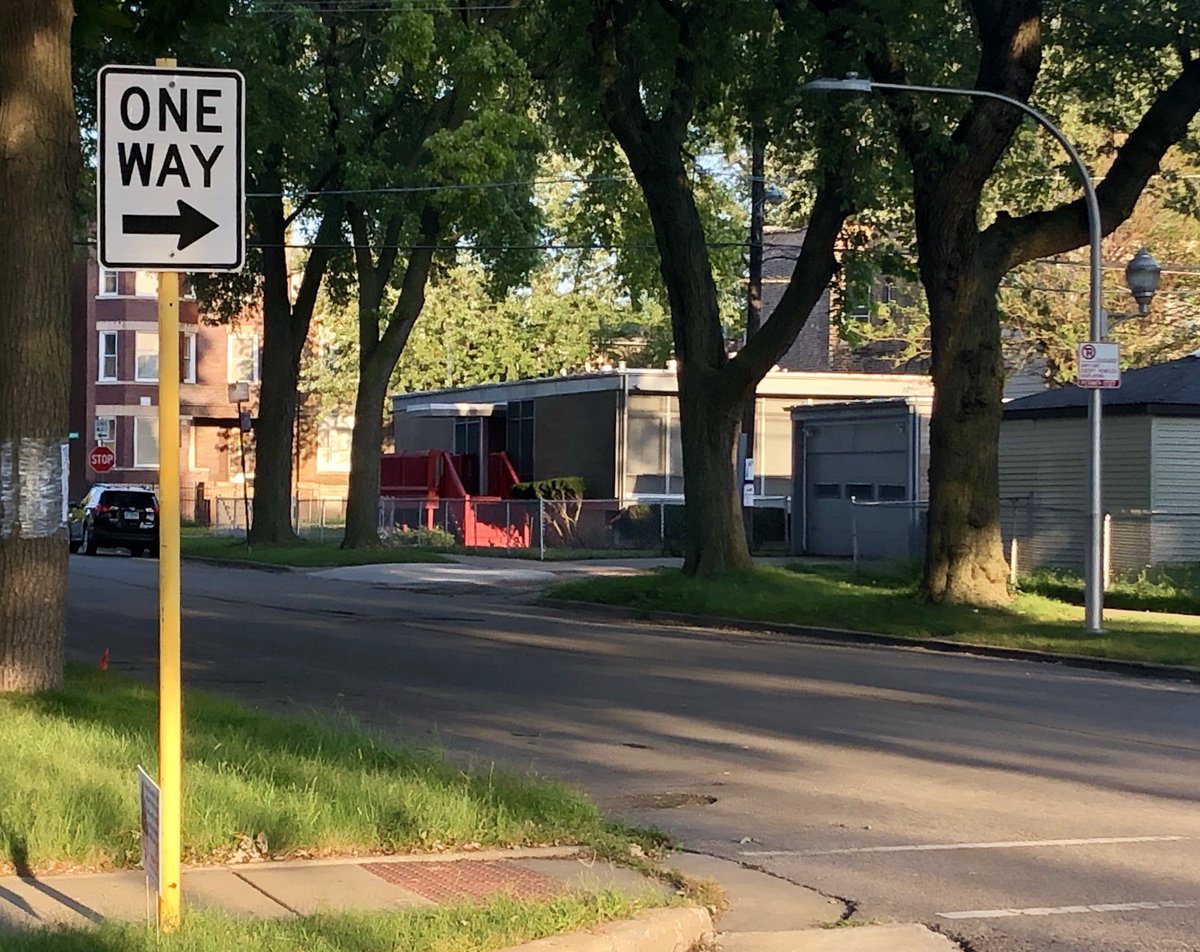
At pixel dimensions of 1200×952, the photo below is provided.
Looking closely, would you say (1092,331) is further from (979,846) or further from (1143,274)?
(979,846)

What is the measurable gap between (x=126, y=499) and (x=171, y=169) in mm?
40091

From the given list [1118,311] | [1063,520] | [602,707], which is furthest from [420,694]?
[1118,311]

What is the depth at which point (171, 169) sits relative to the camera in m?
6.30

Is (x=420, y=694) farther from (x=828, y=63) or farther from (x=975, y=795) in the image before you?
(x=828, y=63)

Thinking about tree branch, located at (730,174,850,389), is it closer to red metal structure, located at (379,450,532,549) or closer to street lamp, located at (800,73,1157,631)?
street lamp, located at (800,73,1157,631)

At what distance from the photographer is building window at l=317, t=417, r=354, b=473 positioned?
70812mm

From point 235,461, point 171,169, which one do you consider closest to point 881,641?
point 171,169

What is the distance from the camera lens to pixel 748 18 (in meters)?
24.8

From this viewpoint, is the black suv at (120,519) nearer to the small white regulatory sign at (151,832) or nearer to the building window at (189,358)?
the building window at (189,358)

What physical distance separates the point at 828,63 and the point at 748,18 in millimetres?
1597

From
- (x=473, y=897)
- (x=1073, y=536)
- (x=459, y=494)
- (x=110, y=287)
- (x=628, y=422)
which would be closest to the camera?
(x=473, y=897)

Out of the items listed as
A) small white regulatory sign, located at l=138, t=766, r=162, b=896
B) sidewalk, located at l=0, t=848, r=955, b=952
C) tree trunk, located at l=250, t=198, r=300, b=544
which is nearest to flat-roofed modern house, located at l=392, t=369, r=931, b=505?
tree trunk, located at l=250, t=198, r=300, b=544

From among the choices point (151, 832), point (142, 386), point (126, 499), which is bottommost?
point (151, 832)

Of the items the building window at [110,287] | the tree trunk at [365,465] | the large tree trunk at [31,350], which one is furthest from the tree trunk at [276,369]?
the large tree trunk at [31,350]
